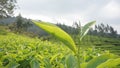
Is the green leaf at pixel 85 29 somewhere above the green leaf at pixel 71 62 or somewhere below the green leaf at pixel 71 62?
above

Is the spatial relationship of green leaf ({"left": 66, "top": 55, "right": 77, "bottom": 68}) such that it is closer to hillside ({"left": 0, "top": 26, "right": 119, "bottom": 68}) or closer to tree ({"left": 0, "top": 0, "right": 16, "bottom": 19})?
hillside ({"left": 0, "top": 26, "right": 119, "bottom": 68})

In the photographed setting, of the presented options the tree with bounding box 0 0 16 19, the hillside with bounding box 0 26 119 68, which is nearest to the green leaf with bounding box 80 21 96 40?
the hillside with bounding box 0 26 119 68

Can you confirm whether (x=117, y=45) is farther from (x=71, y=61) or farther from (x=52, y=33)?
(x=52, y=33)

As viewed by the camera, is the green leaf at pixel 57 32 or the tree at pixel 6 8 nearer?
the green leaf at pixel 57 32

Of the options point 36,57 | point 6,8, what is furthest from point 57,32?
point 6,8

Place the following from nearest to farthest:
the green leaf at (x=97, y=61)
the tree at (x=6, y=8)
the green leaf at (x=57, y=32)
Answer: the green leaf at (x=57, y=32), the green leaf at (x=97, y=61), the tree at (x=6, y=8)

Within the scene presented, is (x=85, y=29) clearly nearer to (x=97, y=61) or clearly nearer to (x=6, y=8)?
(x=97, y=61)

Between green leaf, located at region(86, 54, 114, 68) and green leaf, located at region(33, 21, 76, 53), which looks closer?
green leaf, located at region(33, 21, 76, 53)

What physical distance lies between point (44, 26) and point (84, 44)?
0.72 feet

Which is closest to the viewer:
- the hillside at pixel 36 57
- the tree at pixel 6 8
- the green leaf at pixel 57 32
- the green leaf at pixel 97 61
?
the green leaf at pixel 57 32

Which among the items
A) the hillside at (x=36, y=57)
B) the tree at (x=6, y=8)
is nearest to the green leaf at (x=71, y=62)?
the hillside at (x=36, y=57)

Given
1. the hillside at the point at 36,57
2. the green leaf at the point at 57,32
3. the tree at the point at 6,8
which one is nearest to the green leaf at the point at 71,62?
the hillside at the point at 36,57

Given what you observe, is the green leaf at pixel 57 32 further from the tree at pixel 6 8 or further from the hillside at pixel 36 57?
the tree at pixel 6 8

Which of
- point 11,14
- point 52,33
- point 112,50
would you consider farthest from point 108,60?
point 11,14
